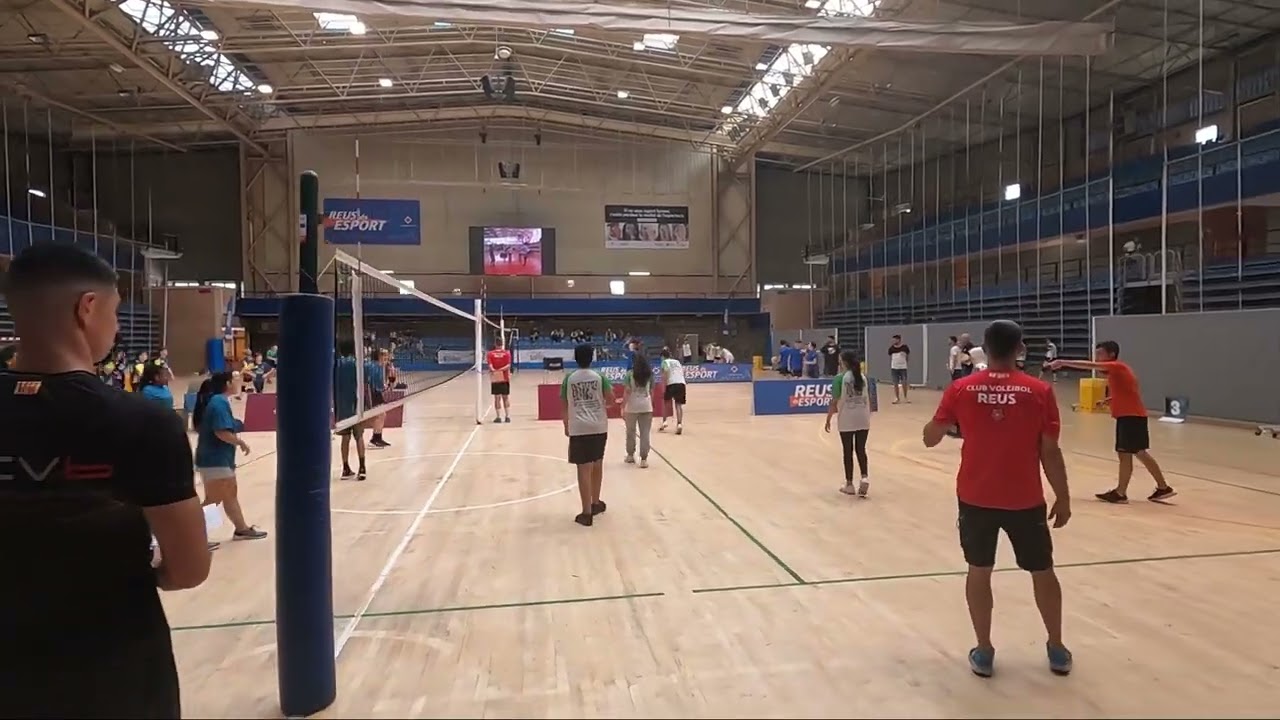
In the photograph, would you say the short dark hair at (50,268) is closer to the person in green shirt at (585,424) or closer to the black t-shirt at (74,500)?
the black t-shirt at (74,500)

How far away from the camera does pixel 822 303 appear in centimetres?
3994

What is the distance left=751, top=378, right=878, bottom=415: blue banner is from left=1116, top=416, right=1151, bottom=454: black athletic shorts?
9.05 metres

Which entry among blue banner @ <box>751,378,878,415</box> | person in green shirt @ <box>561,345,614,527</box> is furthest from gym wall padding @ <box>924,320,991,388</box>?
person in green shirt @ <box>561,345,614,527</box>

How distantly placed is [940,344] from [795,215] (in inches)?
724

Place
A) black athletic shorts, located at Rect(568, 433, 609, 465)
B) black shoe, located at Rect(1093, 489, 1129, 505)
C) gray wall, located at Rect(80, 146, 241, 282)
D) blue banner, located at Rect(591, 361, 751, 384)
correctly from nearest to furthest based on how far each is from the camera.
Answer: black athletic shorts, located at Rect(568, 433, 609, 465) < black shoe, located at Rect(1093, 489, 1129, 505) < blue banner, located at Rect(591, 361, 751, 384) < gray wall, located at Rect(80, 146, 241, 282)

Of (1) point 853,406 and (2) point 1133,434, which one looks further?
(1) point 853,406

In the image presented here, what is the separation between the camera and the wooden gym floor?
3.46 m

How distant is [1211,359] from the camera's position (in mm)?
14547

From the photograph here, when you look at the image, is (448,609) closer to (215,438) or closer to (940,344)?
(215,438)

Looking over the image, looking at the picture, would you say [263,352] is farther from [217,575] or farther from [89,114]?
[217,575]

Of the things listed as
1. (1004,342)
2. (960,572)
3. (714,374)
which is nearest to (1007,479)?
(1004,342)

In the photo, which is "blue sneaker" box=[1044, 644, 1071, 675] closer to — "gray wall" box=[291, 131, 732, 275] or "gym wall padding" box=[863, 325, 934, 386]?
"gym wall padding" box=[863, 325, 934, 386]

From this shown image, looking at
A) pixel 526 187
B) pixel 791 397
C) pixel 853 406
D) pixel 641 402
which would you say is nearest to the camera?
pixel 853 406

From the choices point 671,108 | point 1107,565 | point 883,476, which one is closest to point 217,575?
point 1107,565
